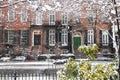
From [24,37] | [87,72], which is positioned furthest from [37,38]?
[87,72]

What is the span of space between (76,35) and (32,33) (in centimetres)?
553

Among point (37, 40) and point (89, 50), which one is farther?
point (37, 40)

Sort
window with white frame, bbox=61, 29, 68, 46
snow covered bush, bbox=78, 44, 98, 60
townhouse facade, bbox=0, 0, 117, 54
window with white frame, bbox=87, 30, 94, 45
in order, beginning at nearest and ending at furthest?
1. snow covered bush, bbox=78, 44, 98, 60
2. townhouse facade, bbox=0, 0, 117, 54
3. window with white frame, bbox=87, 30, 94, 45
4. window with white frame, bbox=61, 29, 68, 46

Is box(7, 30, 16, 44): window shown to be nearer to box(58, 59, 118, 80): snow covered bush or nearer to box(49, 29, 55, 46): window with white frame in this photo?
box(49, 29, 55, 46): window with white frame

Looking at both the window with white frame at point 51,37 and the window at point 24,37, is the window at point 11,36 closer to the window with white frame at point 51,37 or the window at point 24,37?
the window at point 24,37

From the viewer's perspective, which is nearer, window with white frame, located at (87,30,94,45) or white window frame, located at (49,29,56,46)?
window with white frame, located at (87,30,94,45)

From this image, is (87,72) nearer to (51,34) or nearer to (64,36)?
(51,34)

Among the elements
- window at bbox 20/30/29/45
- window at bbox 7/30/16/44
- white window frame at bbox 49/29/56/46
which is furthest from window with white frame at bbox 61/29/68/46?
window at bbox 7/30/16/44

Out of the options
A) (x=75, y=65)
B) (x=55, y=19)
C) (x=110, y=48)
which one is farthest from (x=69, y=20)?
(x=75, y=65)

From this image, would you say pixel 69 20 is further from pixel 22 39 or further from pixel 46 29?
pixel 22 39

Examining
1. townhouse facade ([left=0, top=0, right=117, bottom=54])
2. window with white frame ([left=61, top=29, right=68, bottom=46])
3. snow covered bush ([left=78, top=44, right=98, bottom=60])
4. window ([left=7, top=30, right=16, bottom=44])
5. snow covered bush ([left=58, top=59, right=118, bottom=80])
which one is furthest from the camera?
window ([left=7, top=30, right=16, bottom=44])

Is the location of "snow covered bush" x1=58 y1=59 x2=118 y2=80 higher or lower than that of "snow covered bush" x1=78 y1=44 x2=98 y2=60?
lower

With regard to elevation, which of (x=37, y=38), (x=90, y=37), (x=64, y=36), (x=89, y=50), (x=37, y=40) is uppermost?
(x=89, y=50)

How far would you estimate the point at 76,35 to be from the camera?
46844 millimetres
